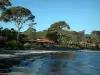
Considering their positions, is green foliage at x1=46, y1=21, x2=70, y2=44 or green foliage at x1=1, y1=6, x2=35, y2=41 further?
green foliage at x1=46, y1=21, x2=70, y2=44

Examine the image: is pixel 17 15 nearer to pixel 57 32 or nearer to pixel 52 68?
pixel 57 32

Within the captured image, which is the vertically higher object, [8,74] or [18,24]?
[18,24]

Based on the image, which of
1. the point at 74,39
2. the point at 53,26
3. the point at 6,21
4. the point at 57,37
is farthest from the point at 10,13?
the point at 74,39

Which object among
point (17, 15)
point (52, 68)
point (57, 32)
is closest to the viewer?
point (52, 68)

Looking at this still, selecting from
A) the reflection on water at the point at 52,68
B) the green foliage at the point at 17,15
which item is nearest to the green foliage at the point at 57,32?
the green foliage at the point at 17,15

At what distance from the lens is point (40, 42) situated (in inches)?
4055

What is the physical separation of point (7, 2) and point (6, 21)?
114 ft

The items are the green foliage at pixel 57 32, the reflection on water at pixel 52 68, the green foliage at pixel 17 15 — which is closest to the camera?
the reflection on water at pixel 52 68

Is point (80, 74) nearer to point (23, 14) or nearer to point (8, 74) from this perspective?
point (8, 74)

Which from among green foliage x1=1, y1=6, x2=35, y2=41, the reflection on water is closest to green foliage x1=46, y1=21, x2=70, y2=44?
green foliage x1=1, y1=6, x2=35, y2=41

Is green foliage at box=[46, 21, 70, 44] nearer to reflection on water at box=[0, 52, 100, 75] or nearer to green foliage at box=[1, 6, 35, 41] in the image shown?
green foliage at box=[1, 6, 35, 41]

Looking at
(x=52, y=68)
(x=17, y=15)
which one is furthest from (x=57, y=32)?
(x=52, y=68)

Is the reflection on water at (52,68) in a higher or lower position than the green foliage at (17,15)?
lower

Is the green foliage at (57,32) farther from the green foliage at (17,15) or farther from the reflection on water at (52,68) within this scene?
the reflection on water at (52,68)
